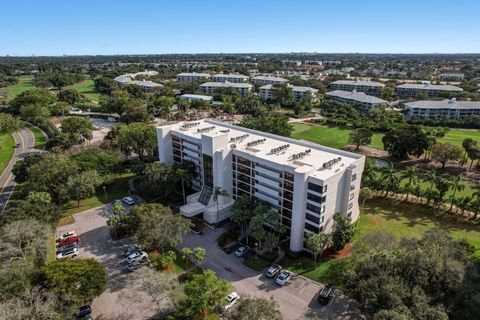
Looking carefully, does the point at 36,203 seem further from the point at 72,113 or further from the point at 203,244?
the point at 72,113

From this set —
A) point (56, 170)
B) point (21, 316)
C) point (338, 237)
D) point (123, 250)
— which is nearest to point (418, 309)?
point (338, 237)

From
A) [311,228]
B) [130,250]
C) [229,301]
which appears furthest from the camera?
[130,250]

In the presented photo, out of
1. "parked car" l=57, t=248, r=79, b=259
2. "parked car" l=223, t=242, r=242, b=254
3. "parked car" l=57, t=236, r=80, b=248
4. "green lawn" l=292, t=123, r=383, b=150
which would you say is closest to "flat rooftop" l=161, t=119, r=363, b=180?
"parked car" l=223, t=242, r=242, b=254

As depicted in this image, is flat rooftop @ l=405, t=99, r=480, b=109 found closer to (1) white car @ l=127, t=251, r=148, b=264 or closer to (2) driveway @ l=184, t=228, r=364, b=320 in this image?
(2) driveway @ l=184, t=228, r=364, b=320

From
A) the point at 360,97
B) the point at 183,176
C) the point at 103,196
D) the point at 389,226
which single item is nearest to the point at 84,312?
the point at 183,176

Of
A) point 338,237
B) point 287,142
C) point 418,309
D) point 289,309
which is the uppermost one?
point 287,142

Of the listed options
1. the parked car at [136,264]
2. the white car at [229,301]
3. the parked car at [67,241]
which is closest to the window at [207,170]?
the parked car at [136,264]

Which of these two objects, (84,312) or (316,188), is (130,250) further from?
(316,188)
